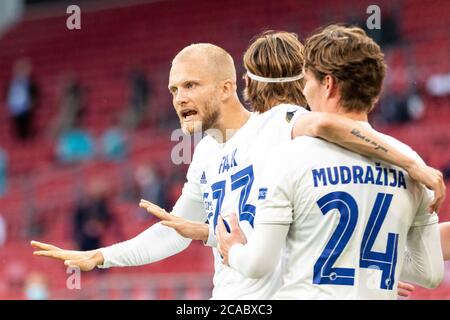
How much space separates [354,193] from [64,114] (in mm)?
14920

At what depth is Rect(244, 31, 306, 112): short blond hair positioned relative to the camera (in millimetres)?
3930

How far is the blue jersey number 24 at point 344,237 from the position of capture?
10.8 feet

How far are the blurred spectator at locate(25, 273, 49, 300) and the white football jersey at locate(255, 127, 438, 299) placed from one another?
9.83 m

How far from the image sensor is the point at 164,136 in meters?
15.2

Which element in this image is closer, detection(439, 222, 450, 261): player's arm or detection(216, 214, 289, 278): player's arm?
detection(216, 214, 289, 278): player's arm

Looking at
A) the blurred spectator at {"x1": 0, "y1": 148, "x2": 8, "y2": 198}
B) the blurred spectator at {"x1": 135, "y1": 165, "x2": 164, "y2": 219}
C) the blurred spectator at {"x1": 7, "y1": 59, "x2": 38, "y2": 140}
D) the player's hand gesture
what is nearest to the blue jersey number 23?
the player's hand gesture

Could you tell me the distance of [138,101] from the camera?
16953 millimetres

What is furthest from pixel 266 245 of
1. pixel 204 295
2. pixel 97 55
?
pixel 97 55

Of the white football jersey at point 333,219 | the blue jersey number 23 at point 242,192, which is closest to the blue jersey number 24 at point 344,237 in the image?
the white football jersey at point 333,219

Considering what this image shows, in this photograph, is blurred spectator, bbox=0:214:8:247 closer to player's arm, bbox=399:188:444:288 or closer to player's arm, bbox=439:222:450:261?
player's arm, bbox=439:222:450:261

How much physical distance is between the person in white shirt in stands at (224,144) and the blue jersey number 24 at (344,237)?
19cm

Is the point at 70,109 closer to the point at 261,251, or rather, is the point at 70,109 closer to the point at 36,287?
the point at 36,287

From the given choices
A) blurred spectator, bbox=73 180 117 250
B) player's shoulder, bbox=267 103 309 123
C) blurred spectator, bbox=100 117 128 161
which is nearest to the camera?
Answer: player's shoulder, bbox=267 103 309 123

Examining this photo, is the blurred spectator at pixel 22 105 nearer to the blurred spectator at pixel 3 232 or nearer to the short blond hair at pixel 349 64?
the blurred spectator at pixel 3 232
